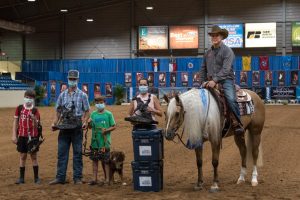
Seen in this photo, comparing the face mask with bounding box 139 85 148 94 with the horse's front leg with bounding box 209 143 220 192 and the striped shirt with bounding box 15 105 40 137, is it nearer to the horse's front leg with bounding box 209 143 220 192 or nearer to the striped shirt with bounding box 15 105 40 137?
the horse's front leg with bounding box 209 143 220 192

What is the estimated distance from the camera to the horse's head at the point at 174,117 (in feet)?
26.8

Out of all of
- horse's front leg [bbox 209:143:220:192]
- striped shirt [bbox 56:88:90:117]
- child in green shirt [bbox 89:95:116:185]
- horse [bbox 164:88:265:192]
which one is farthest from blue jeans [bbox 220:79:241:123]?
striped shirt [bbox 56:88:90:117]

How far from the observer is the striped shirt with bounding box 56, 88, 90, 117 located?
30.7 ft

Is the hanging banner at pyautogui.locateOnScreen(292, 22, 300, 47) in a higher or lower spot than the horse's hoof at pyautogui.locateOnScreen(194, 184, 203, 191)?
higher

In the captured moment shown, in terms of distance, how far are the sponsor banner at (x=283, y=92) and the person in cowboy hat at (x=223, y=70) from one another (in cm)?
4065

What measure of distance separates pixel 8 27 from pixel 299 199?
150 feet

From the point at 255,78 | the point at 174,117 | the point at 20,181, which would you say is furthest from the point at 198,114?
the point at 255,78

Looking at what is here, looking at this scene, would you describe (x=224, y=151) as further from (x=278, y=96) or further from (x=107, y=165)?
A: (x=278, y=96)

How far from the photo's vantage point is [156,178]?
28.1 feet

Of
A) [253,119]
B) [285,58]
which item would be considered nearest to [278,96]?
[285,58]

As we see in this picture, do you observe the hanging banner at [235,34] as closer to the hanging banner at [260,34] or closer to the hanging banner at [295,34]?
the hanging banner at [260,34]

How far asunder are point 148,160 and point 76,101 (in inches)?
69.1

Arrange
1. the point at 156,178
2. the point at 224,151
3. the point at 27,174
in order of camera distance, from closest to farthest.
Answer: the point at 156,178 → the point at 27,174 → the point at 224,151

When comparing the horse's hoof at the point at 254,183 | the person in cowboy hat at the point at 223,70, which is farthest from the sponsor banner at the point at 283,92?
the person in cowboy hat at the point at 223,70
